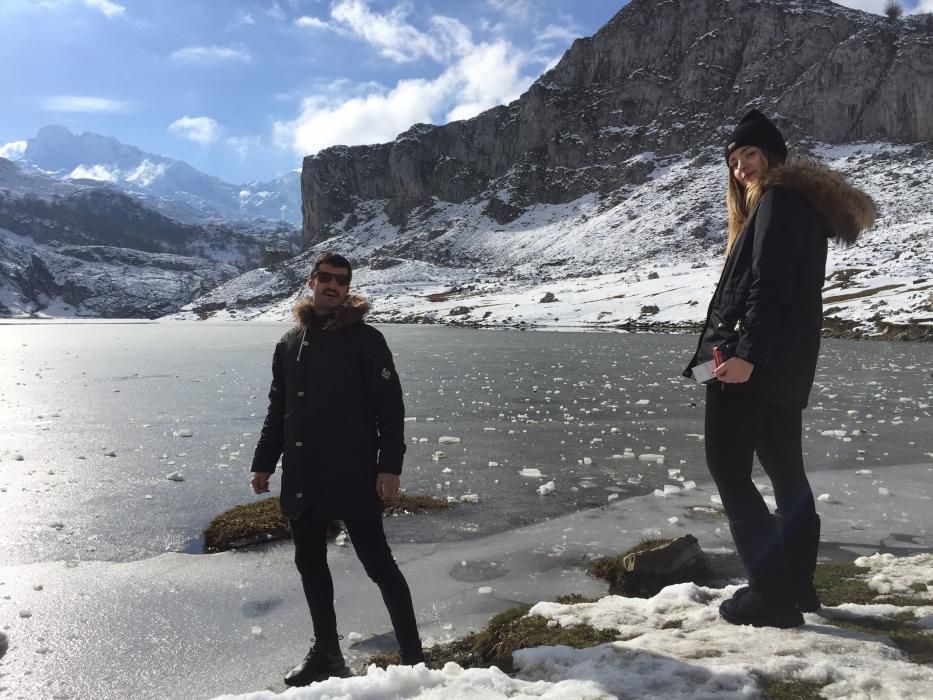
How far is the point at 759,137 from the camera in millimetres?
4148

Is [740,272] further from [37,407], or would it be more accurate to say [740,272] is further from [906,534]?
[37,407]

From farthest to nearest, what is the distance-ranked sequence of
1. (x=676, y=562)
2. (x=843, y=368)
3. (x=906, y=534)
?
1. (x=843, y=368)
2. (x=906, y=534)
3. (x=676, y=562)

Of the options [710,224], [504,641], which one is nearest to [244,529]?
[504,641]

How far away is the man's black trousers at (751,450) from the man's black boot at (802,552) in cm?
3

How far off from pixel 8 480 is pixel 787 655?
10.4m

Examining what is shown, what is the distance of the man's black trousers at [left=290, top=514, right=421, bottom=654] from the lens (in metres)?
4.11

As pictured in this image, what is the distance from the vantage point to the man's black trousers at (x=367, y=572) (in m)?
4.11

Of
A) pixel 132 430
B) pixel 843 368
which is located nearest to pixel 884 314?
pixel 843 368

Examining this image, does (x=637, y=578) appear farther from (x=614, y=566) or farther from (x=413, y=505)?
(x=413, y=505)

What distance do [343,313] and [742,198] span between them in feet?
10.2

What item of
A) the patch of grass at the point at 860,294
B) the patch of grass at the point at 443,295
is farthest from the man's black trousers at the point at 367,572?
the patch of grass at the point at 443,295

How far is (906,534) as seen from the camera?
653 centimetres

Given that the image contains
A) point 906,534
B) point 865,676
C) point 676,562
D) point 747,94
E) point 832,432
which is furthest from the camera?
point 747,94

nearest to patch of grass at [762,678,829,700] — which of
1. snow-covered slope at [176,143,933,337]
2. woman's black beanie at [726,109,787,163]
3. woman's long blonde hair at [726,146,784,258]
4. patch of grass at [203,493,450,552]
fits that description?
woman's long blonde hair at [726,146,784,258]
